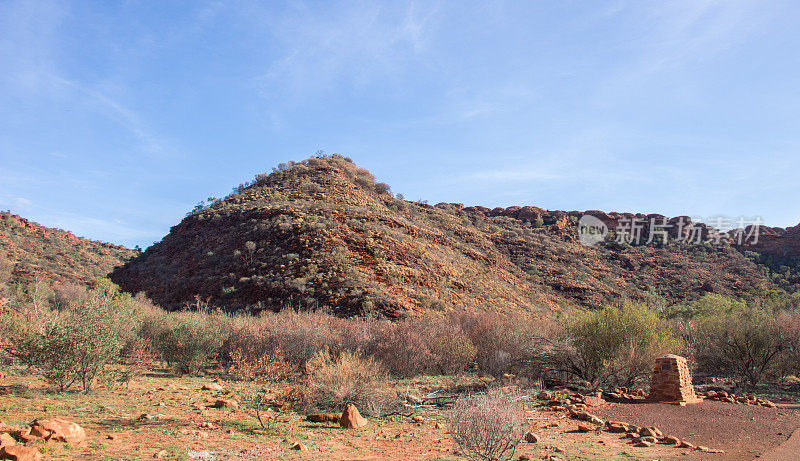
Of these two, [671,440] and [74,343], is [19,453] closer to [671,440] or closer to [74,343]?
[74,343]

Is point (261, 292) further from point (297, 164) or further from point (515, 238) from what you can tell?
point (515, 238)

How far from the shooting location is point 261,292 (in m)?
25.0

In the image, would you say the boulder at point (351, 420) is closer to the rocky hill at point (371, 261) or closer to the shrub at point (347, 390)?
the shrub at point (347, 390)

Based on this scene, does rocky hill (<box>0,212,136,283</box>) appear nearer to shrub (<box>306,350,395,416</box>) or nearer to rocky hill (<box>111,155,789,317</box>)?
rocky hill (<box>111,155,789,317</box>)

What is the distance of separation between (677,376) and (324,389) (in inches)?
392

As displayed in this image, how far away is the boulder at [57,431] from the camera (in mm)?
6852

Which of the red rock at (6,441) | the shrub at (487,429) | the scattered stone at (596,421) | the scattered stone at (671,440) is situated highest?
the shrub at (487,429)

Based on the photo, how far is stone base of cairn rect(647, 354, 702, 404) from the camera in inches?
528

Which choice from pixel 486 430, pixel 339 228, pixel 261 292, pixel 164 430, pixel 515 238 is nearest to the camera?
pixel 486 430

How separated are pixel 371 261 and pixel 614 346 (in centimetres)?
1486

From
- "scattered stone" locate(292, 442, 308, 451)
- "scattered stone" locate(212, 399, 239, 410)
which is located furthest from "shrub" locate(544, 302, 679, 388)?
"scattered stone" locate(292, 442, 308, 451)

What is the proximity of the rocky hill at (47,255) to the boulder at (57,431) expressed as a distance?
101 feet

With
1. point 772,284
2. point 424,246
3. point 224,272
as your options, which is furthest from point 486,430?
point 772,284

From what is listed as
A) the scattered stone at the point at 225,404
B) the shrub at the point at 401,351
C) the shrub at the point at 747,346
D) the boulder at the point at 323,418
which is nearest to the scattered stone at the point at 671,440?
the boulder at the point at 323,418
